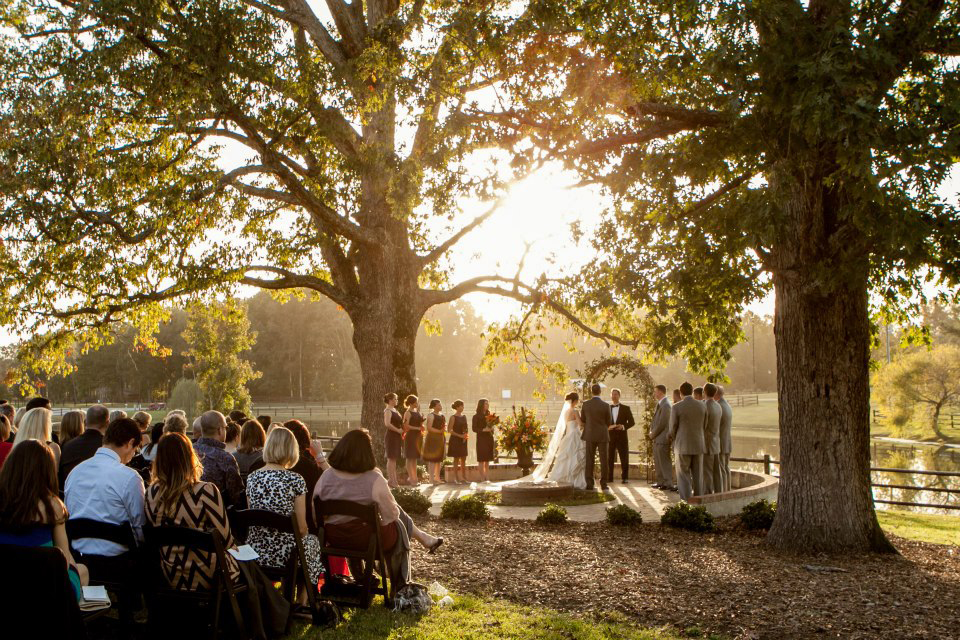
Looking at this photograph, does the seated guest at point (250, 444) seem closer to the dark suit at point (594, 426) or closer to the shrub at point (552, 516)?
the shrub at point (552, 516)

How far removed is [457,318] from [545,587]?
3606 inches

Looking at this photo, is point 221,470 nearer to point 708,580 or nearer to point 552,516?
point 708,580

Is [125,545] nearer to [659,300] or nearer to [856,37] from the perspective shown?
[659,300]

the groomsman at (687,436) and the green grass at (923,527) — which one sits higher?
the groomsman at (687,436)

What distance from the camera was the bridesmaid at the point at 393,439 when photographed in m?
16.3

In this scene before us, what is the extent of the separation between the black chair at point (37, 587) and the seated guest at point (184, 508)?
5.19ft

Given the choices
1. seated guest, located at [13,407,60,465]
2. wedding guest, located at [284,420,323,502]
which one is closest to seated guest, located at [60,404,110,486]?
seated guest, located at [13,407,60,465]

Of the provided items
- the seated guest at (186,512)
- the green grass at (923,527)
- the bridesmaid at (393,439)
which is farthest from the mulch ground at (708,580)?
the bridesmaid at (393,439)

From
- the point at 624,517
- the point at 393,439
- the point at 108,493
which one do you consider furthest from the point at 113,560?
the point at 393,439

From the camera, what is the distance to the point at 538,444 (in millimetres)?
18297

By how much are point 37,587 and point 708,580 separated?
640 centimetres

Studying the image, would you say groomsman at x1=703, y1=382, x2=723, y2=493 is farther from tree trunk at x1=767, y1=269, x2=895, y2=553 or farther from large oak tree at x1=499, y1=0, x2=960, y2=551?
tree trunk at x1=767, y1=269, x2=895, y2=553

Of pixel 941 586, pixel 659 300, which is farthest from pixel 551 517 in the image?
pixel 941 586

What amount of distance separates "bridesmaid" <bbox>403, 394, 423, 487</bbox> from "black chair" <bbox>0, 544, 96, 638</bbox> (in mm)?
12776
